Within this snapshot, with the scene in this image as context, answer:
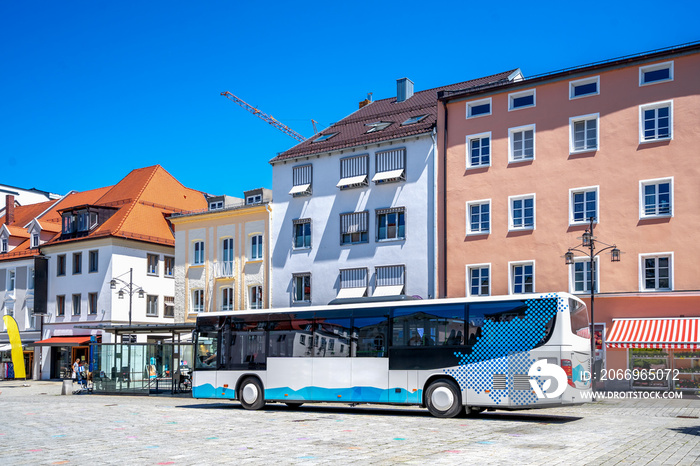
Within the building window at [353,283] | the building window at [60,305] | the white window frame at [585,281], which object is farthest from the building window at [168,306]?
the white window frame at [585,281]

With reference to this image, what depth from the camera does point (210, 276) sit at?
4916cm

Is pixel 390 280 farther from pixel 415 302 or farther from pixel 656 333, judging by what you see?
pixel 415 302

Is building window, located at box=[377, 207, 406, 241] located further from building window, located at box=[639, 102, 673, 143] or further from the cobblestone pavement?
the cobblestone pavement

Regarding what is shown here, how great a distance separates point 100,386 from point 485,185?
21159mm

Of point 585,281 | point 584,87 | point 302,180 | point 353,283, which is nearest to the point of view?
point 585,281

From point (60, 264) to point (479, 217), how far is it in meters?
36.1

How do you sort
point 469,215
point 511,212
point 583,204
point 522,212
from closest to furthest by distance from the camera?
1. point 583,204
2. point 522,212
3. point 511,212
4. point 469,215

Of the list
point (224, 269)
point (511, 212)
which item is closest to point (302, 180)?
point (224, 269)

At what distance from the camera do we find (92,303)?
57000mm

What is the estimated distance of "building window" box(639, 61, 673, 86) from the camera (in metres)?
32.8

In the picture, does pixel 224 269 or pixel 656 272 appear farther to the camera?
pixel 224 269

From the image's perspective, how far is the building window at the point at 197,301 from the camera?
49688 mm

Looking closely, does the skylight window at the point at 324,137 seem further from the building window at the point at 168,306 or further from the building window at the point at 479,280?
the building window at the point at 168,306

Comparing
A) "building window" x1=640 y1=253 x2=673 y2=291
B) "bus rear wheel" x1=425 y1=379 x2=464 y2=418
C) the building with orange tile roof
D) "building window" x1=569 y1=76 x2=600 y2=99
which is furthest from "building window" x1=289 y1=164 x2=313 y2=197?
"bus rear wheel" x1=425 y1=379 x2=464 y2=418
